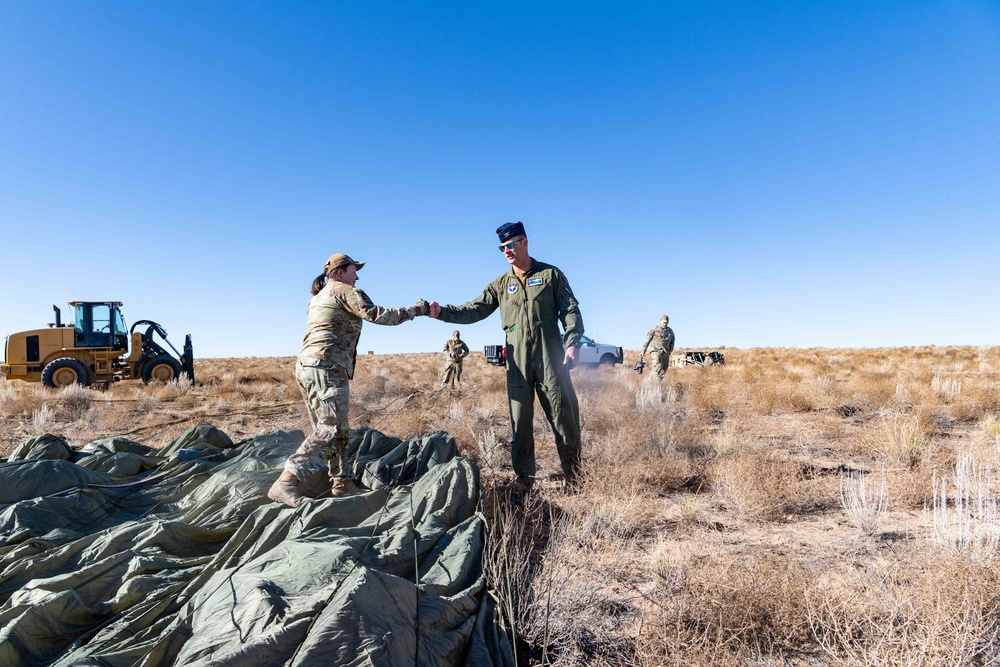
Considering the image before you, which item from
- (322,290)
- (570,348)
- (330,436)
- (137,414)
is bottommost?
(137,414)

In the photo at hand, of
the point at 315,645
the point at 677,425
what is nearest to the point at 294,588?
the point at 315,645

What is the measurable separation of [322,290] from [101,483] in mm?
2413

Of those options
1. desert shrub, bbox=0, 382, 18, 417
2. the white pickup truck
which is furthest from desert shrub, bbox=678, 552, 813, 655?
the white pickup truck

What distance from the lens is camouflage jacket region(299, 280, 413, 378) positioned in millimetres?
4074

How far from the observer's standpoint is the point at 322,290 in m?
4.33

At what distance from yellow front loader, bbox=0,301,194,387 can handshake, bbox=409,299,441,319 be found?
46.5 feet

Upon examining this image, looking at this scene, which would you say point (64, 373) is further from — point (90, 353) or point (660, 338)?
point (660, 338)

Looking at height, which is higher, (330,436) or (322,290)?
(322,290)

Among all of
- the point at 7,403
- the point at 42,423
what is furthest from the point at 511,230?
the point at 7,403

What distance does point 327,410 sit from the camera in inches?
158

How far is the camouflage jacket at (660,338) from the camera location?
12766 millimetres

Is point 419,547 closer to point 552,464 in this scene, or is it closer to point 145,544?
point 145,544

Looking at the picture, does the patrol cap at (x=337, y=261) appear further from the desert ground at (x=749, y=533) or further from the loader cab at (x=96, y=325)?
the loader cab at (x=96, y=325)

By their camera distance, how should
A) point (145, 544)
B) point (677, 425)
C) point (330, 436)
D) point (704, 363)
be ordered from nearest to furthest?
point (145, 544) → point (330, 436) → point (677, 425) → point (704, 363)
